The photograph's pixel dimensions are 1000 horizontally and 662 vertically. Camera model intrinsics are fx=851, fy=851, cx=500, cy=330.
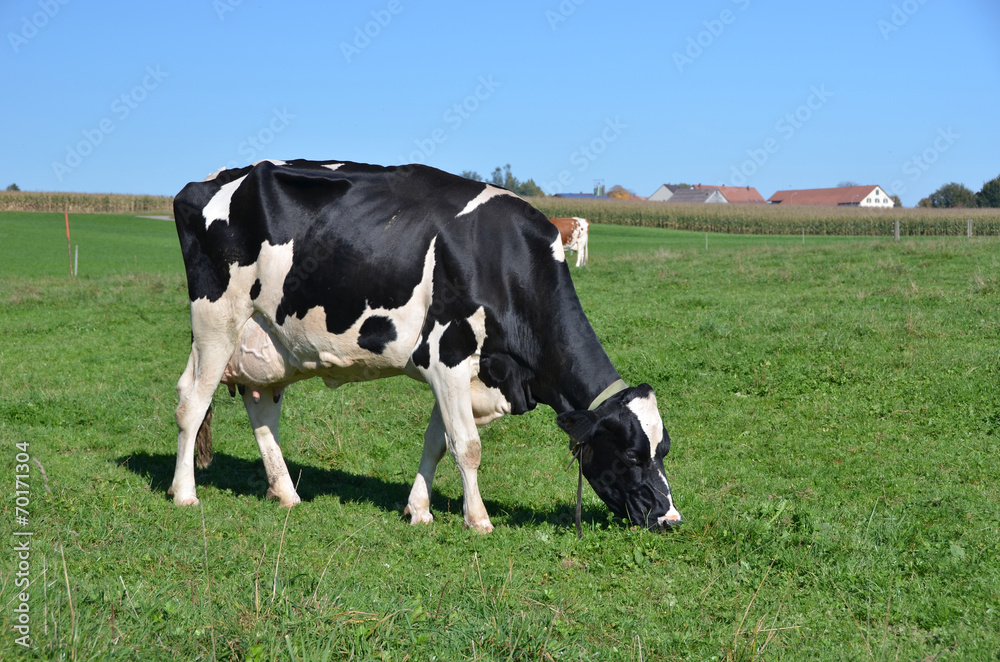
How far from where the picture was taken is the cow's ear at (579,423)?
6.02 metres

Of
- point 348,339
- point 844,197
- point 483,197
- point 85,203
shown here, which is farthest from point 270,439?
point 844,197

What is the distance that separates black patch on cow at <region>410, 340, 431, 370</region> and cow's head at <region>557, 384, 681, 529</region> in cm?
116

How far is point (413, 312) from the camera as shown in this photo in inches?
262

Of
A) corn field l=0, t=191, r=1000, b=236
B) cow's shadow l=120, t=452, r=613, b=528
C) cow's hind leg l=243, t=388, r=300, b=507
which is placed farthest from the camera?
corn field l=0, t=191, r=1000, b=236

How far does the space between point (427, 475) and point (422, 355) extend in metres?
1.05

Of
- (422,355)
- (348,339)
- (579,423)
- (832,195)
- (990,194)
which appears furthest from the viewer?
(832,195)

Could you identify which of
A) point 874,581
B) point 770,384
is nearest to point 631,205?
point 770,384

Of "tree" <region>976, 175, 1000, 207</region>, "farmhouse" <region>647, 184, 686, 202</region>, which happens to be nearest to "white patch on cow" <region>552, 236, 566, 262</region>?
"tree" <region>976, 175, 1000, 207</region>

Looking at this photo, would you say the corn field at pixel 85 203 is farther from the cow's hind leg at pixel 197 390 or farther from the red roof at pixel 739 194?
the red roof at pixel 739 194

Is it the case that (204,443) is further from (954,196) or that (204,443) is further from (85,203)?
(954,196)

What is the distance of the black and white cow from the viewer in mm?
6359

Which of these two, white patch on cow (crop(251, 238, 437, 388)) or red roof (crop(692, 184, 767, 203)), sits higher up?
red roof (crop(692, 184, 767, 203))

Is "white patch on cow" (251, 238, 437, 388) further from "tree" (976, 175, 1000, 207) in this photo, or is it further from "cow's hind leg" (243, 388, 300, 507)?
"tree" (976, 175, 1000, 207)

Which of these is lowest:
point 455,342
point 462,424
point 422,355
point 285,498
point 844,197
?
point 285,498
